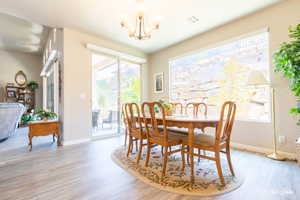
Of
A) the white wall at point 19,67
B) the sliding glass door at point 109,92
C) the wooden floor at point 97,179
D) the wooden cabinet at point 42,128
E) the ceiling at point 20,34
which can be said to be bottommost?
the wooden floor at point 97,179

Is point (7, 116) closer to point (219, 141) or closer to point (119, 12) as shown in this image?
point (119, 12)

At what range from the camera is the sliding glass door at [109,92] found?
3953 millimetres

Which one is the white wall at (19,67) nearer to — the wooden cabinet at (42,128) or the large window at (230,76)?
the wooden cabinet at (42,128)

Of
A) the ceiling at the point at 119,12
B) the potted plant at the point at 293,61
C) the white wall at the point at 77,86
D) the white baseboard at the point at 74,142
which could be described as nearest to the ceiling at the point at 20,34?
the ceiling at the point at 119,12

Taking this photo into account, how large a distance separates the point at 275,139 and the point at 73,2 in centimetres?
423

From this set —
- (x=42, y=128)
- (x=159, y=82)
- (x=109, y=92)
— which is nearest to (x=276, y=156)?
(x=159, y=82)

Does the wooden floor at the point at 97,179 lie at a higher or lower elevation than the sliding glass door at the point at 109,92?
lower

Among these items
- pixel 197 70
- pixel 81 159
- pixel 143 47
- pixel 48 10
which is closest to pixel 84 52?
pixel 48 10

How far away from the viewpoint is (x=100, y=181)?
1721 millimetres

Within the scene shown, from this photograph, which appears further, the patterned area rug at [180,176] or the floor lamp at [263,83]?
the floor lamp at [263,83]

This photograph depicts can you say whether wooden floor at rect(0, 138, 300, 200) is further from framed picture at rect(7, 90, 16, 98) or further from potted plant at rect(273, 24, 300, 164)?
framed picture at rect(7, 90, 16, 98)

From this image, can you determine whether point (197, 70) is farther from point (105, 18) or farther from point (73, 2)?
point (73, 2)

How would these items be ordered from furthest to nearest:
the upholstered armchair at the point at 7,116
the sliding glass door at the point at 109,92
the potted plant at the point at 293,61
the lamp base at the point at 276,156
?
the sliding glass door at the point at 109,92 < the upholstered armchair at the point at 7,116 < the lamp base at the point at 276,156 < the potted plant at the point at 293,61

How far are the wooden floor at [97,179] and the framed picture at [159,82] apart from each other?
9.35 ft
